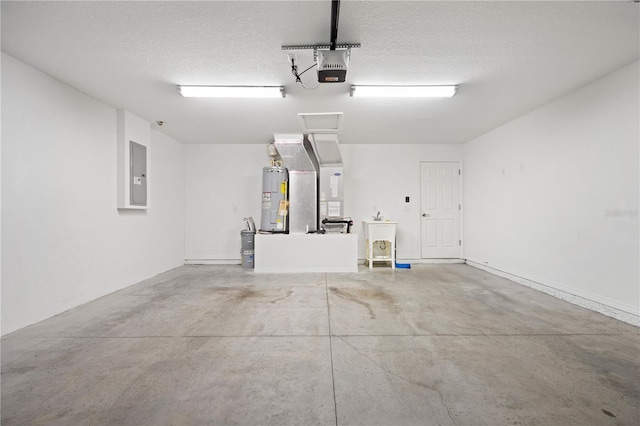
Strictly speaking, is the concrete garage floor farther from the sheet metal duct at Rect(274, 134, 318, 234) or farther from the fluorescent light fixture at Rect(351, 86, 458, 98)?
the fluorescent light fixture at Rect(351, 86, 458, 98)

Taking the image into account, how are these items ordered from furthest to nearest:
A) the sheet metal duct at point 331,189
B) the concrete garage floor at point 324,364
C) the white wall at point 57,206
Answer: the sheet metal duct at point 331,189
the white wall at point 57,206
the concrete garage floor at point 324,364

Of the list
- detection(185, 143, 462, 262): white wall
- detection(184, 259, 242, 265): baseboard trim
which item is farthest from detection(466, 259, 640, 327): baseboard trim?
detection(184, 259, 242, 265): baseboard trim

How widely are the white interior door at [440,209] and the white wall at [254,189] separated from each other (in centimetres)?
16

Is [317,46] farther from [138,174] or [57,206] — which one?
[138,174]

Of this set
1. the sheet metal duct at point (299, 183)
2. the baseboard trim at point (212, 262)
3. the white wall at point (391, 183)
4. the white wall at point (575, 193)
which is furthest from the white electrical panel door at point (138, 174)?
the white wall at point (575, 193)

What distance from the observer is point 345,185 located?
6.29m

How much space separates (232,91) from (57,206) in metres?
2.38

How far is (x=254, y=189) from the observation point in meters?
6.20

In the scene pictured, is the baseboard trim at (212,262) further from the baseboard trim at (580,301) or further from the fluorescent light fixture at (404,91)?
the baseboard trim at (580,301)

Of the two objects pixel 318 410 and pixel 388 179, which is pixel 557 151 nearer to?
pixel 388 179

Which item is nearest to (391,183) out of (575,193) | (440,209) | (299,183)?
(440,209)

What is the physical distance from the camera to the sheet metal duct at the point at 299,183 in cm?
530

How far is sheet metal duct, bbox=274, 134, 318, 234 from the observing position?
5.30m

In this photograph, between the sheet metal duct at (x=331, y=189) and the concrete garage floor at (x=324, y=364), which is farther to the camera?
the sheet metal duct at (x=331, y=189)
